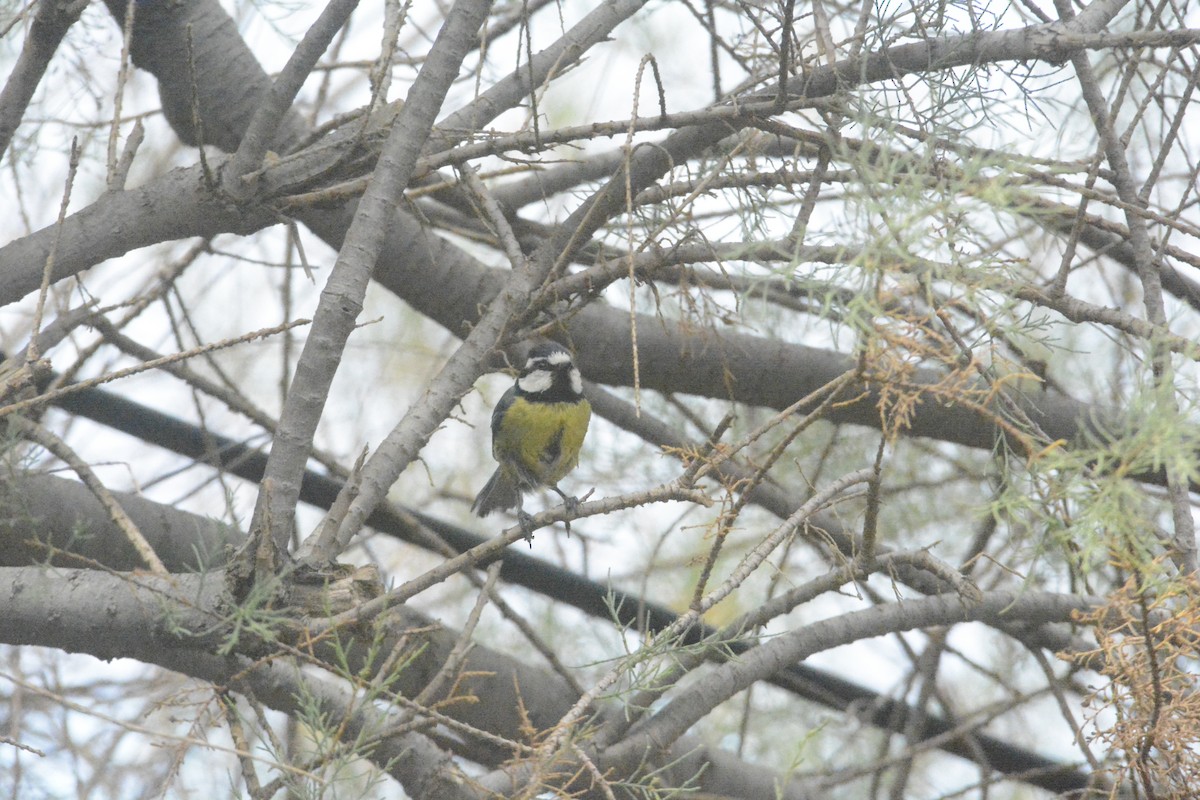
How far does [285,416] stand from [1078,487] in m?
1.42

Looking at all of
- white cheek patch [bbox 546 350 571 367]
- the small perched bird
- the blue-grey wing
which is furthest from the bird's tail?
white cheek patch [bbox 546 350 571 367]

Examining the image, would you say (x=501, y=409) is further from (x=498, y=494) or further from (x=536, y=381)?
(x=498, y=494)

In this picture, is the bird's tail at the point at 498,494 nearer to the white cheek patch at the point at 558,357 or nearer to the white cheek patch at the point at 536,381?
the white cheek patch at the point at 536,381

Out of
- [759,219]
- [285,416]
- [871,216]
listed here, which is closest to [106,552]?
[285,416]

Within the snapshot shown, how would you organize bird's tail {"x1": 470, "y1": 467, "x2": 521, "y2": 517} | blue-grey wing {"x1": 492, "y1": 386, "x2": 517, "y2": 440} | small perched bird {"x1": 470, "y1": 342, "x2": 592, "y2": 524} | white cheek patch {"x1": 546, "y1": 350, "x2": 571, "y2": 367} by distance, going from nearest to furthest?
white cheek patch {"x1": 546, "y1": 350, "x2": 571, "y2": 367} < small perched bird {"x1": 470, "y1": 342, "x2": 592, "y2": 524} < blue-grey wing {"x1": 492, "y1": 386, "x2": 517, "y2": 440} < bird's tail {"x1": 470, "y1": 467, "x2": 521, "y2": 517}

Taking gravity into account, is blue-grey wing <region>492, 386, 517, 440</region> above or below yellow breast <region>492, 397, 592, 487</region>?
above

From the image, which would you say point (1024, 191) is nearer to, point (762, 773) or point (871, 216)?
point (871, 216)

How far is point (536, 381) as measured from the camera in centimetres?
386

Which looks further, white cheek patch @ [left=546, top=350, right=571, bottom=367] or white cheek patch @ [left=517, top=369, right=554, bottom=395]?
white cheek patch @ [left=517, top=369, right=554, bottom=395]

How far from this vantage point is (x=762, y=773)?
3.46m

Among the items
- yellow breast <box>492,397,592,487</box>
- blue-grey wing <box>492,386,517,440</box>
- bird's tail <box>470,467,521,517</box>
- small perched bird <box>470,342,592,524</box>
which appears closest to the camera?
small perched bird <box>470,342,592,524</box>

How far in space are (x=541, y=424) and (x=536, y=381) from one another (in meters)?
0.15

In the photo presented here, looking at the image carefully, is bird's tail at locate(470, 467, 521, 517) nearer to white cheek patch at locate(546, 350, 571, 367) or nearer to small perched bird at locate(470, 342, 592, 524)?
small perched bird at locate(470, 342, 592, 524)

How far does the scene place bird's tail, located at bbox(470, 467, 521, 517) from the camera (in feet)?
13.7
